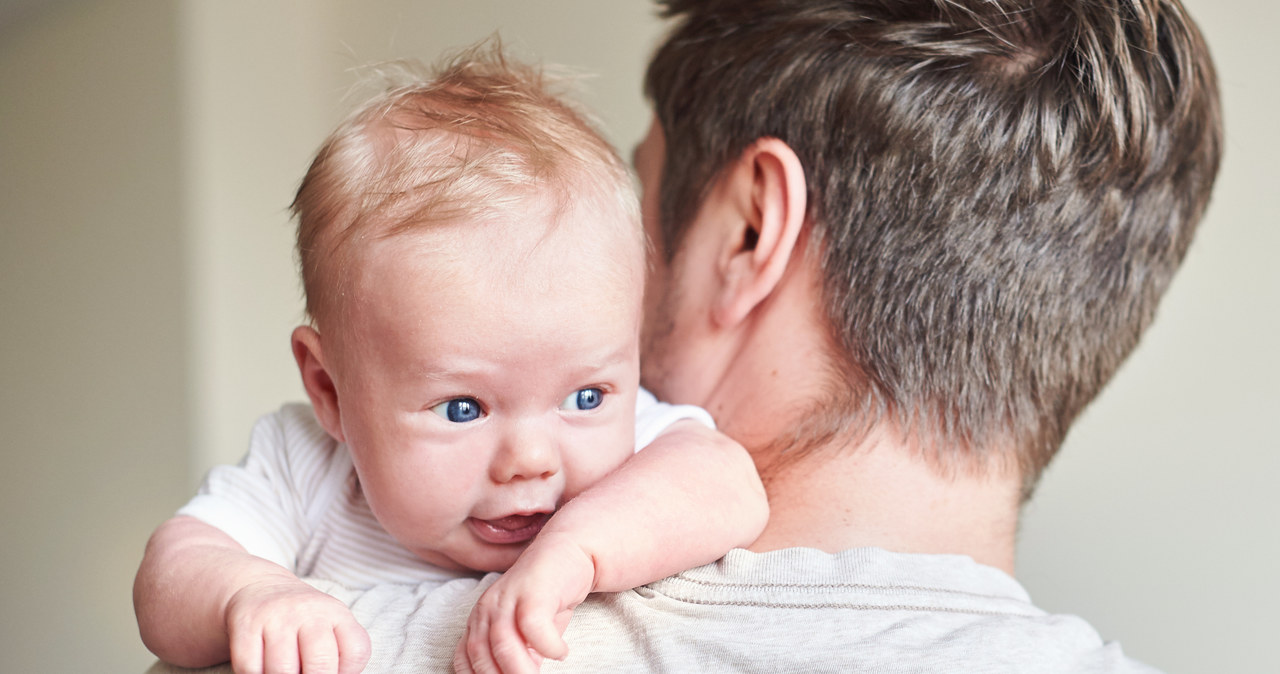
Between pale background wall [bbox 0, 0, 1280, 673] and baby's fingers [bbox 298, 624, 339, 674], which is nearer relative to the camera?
baby's fingers [bbox 298, 624, 339, 674]

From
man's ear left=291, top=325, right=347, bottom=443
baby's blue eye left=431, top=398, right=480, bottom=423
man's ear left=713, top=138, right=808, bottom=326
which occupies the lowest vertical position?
man's ear left=291, top=325, right=347, bottom=443

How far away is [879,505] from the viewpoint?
106 centimetres

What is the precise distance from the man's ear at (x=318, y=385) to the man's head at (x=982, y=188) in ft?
1.83

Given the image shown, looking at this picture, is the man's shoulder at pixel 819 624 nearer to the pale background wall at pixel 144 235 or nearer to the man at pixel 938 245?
the man at pixel 938 245

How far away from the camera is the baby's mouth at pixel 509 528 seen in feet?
3.12

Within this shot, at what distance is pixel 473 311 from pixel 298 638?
0.98 feet

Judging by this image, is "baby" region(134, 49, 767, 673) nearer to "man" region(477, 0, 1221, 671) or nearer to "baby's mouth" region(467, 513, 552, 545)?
"baby's mouth" region(467, 513, 552, 545)

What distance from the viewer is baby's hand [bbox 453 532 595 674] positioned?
2.36 ft

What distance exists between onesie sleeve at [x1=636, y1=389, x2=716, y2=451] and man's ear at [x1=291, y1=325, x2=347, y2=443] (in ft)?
1.01

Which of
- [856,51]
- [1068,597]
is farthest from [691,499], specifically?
[1068,597]

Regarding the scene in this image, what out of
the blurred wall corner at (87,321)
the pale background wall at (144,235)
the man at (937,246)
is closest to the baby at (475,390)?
the man at (937,246)

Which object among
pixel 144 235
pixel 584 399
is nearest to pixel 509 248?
pixel 584 399

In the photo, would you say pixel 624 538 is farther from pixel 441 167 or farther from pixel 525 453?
pixel 441 167

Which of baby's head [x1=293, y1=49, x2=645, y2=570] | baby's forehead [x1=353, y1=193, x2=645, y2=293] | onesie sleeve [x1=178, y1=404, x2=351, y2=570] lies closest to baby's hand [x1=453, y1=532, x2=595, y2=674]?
baby's head [x1=293, y1=49, x2=645, y2=570]
